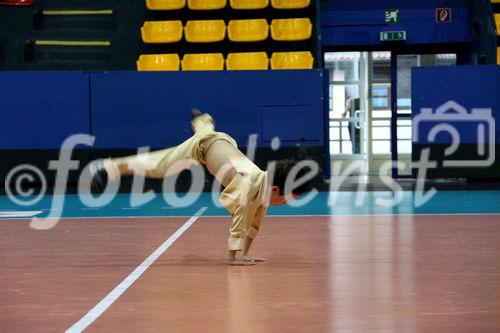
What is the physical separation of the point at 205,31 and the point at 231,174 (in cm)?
1160

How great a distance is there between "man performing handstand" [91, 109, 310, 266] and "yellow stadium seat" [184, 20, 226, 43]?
10985 mm

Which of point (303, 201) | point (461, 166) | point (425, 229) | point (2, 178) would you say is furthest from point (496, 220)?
point (2, 178)

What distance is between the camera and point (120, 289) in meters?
7.08

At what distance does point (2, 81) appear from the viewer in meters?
16.7

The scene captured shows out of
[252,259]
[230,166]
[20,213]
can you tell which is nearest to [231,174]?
[230,166]

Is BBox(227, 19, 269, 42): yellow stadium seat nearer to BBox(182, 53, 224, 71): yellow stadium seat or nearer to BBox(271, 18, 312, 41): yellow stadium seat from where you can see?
BBox(271, 18, 312, 41): yellow stadium seat

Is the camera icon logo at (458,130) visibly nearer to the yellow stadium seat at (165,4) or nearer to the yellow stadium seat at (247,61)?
the yellow stadium seat at (247,61)

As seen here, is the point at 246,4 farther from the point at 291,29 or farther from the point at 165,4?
the point at 165,4

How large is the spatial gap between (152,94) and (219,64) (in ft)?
8.02

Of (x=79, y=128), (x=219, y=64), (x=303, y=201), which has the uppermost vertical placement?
(x=219, y=64)

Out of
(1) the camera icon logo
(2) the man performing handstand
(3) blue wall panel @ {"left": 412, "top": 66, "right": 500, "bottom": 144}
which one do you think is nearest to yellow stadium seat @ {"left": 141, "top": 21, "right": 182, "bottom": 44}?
(3) blue wall panel @ {"left": 412, "top": 66, "right": 500, "bottom": 144}

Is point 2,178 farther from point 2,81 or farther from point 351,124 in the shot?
point 351,124

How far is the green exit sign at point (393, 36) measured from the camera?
19.7 m

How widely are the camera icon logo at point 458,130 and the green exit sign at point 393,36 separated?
3172 millimetres
